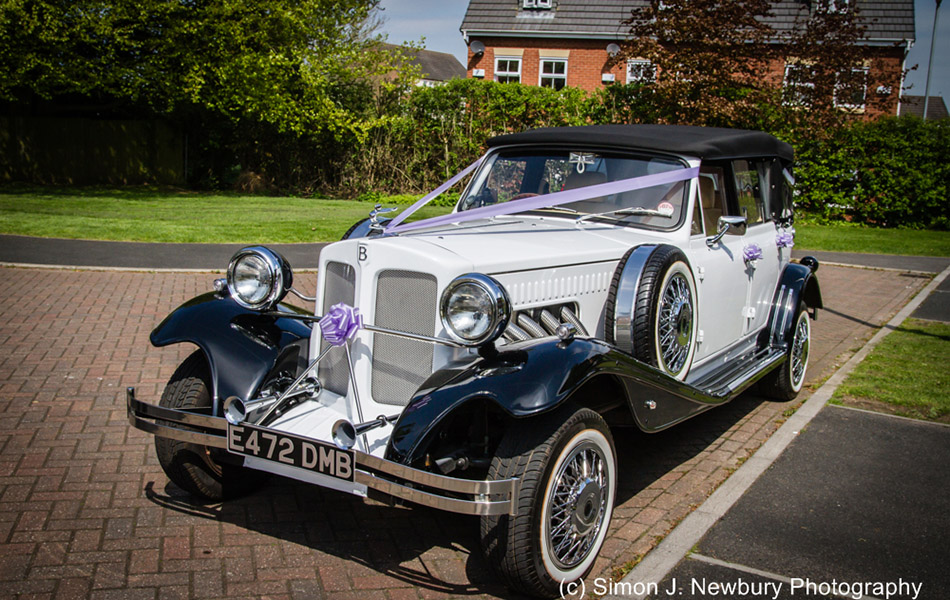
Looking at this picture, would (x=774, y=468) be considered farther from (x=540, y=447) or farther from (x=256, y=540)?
(x=256, y=540)

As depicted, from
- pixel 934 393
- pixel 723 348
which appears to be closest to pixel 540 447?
pixel 723 348

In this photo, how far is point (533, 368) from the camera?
3.00 metres

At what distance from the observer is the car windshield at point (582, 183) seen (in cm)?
464

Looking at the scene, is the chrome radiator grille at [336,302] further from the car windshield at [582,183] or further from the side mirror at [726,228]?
the side mirror at [726,228]

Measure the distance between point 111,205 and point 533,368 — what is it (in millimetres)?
16545

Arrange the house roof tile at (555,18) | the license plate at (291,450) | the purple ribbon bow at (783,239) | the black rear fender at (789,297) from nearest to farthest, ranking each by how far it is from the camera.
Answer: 1. the license plate at (291,450)
2. the black rear fender at (789,297)
3. the purple ribbon bow at (783,239)
4. the house roof tile at (555,18)

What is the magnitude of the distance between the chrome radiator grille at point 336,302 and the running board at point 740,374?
192 cm

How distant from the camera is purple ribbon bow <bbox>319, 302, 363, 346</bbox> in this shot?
339cm

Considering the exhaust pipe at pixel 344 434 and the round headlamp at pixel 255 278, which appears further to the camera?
the round headlamp at pixel 255 278

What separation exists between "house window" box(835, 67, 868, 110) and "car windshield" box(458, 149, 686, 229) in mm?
15025

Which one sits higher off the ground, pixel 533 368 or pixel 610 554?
pixel 533 368

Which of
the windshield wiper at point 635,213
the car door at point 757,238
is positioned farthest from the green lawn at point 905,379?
the windshield wiper at point 635,213

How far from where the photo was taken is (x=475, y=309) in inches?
121

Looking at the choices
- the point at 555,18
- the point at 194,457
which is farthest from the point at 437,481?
the point at 555,18
